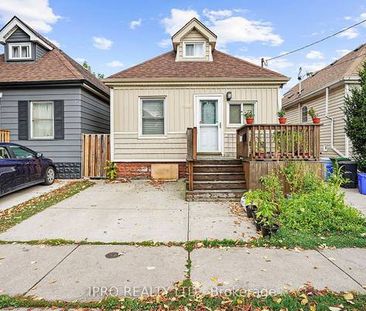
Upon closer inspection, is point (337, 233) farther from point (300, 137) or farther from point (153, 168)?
point (153, 168)

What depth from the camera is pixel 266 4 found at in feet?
41.1

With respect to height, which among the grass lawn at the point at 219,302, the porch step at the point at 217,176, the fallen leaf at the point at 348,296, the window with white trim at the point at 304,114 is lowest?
the grass lawn at the point at 219,302

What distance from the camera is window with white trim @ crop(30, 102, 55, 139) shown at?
10.5m

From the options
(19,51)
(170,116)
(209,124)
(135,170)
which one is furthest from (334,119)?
(19,51)

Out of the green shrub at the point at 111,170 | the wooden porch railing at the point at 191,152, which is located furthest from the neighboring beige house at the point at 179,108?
the wooden porch railing at the point at 191,152

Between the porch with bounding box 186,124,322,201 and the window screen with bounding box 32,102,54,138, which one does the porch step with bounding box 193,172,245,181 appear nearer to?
the porch with bounding box 186,124,322,201

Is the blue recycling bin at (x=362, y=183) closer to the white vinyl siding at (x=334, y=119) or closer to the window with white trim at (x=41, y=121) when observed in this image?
the white vinyl siding at (x=334, y=119)

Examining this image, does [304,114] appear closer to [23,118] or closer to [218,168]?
[218,168]

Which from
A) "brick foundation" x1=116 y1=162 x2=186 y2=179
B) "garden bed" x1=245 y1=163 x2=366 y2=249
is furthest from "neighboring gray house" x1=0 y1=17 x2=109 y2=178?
"garden bed" x1=245 y1=163 x2=366 y2=249

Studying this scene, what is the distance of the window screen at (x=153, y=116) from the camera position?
1012 cm

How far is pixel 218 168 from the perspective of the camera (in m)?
7.85

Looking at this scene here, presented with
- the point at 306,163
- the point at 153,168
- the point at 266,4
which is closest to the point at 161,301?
the point at 306,163

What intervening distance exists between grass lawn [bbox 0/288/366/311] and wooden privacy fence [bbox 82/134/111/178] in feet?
25.9

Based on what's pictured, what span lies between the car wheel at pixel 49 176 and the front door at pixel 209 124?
17.2 feet
